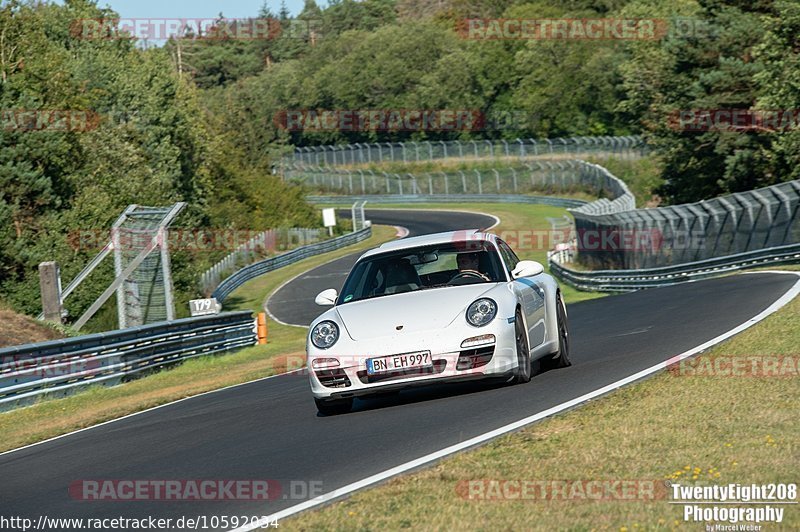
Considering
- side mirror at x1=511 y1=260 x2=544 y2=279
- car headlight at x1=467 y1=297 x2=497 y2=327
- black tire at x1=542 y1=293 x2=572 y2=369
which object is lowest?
black tire at x1=542 y1=293 x2=572 y2=369

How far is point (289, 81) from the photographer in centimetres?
12788

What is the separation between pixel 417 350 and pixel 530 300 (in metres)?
1.61

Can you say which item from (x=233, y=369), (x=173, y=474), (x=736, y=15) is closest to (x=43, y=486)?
(x=173, y=474)

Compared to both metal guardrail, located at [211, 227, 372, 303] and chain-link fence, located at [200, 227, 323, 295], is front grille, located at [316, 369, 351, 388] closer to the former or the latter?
metal guardrail, located at [211, 227, 372, 303]

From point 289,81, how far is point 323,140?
29.8 feet

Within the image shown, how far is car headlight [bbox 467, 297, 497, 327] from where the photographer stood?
9594 mm

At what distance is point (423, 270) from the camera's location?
10.8m

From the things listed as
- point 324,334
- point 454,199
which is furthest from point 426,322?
point 454,199

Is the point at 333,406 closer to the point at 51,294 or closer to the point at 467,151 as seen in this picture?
the point at 51,294

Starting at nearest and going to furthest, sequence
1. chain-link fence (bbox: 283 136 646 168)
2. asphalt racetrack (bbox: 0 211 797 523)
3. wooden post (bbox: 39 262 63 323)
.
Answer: asphalt racetrack (bbox: 0 211 797 523) < wooden post (bbox: 39 262 63 323) < chain-link fence (bbox: 283 136 646 168)

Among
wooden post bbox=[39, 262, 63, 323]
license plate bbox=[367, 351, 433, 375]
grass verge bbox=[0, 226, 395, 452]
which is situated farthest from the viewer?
wooden post bbox=[39, 262, 63, 323]

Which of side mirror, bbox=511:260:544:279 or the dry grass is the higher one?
side mirror, bbox=511:260:544:279

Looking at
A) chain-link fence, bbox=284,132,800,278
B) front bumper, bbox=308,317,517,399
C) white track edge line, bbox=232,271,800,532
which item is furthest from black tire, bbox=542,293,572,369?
chain-link fence, bbox=284,132,800,278

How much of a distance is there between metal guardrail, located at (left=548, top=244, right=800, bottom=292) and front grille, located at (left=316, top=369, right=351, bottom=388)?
22.0 metres
